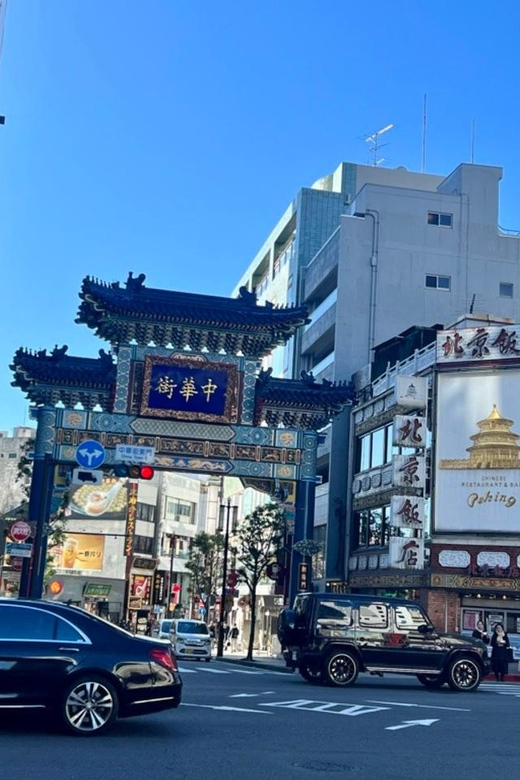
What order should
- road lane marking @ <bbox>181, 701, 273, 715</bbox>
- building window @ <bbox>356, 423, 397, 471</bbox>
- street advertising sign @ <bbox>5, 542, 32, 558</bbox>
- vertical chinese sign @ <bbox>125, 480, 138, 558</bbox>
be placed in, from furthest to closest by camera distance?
vertical chinese sign @ <bbox>125, 480, 138, 558</bbox> < building window @ <bbox>356, 423, 397, 471</bbox> < street advertising sign @ <bbox>5, 542, 32, 558</bbox> < road lane marking @ <bbox>181, 701, 273, 715</bbox>

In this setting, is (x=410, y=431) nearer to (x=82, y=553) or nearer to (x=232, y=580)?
(x=232, y=580)

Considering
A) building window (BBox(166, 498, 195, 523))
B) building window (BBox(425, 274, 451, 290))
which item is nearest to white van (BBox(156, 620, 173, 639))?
building window (BBox(425, 274, 451, 290))

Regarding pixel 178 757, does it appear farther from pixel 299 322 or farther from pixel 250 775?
pixel 299 322

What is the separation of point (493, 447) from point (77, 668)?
91.7ft

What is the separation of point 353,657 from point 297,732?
855 centimetres

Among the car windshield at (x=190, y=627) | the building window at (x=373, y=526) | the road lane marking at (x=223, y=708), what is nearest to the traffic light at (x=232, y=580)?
the building window at (x=373, y=526)

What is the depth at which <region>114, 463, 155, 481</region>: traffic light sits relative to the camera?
29.7 meters

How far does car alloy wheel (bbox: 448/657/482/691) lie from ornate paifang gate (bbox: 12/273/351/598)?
13275mm

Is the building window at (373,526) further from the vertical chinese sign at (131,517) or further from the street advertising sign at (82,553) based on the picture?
the street advertising sign at (82,553)

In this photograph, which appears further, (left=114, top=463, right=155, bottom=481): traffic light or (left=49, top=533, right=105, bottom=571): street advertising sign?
(left=49, top=533, right=105, bottom=571): street advertising sign

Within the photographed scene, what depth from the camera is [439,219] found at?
52656 millimetres

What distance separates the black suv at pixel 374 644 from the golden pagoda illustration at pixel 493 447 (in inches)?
627

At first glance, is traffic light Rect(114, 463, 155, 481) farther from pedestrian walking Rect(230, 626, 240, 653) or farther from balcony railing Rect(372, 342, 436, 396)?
pedestrian walking Rect(230, 626, 240, 653)

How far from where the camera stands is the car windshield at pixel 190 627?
3808cm
